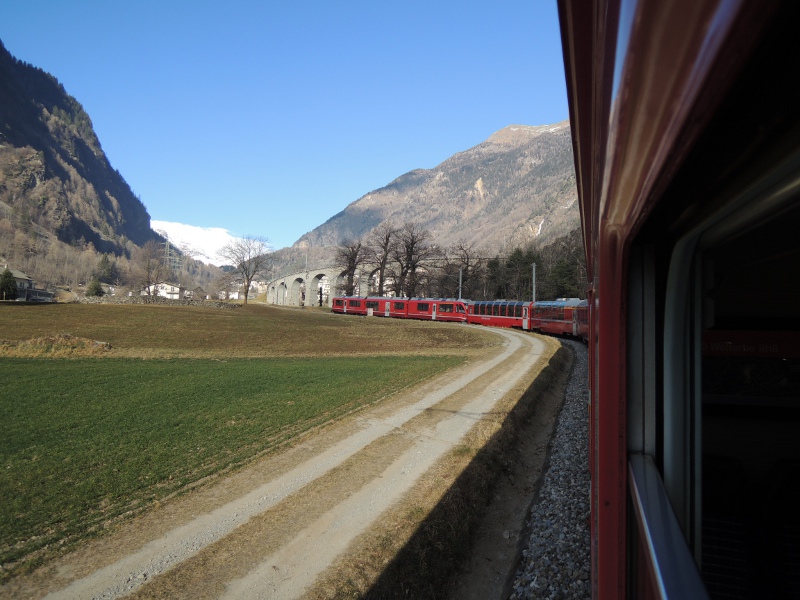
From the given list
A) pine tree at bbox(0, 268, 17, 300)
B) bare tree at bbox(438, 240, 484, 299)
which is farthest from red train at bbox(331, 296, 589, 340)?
Answer: pine tree at bbox(0, 268, 17, 300)

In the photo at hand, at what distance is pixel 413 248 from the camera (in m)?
81.1

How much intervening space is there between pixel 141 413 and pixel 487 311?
4351cm

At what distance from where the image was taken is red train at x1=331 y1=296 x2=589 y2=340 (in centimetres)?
4059

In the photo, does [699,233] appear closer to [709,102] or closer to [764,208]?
[764,208]

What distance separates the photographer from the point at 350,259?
8600cm

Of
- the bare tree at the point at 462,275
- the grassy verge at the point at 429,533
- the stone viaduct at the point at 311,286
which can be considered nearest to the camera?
the grassy verge at the point at 429,533

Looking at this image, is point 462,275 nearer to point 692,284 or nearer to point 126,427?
point 126,427

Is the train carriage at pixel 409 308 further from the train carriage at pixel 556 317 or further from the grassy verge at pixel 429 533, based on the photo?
the grassy verge at pixel 429 533

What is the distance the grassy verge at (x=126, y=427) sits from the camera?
8039mm

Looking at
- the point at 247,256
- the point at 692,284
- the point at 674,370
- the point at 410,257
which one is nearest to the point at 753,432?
the point at 674,370

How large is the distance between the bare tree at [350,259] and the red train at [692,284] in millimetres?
82765

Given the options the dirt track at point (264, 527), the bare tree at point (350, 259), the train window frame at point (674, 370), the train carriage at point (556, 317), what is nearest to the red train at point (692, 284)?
the train window frame at point (674, 370)

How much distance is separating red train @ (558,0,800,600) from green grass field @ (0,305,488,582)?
7381 millimetres

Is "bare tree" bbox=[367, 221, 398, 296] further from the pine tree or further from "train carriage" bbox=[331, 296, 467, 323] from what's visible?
the pine tree
